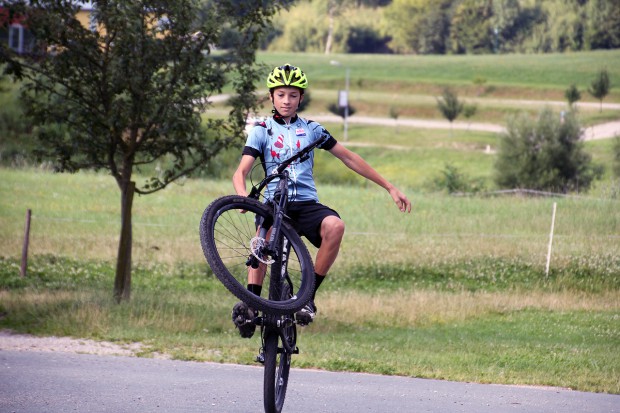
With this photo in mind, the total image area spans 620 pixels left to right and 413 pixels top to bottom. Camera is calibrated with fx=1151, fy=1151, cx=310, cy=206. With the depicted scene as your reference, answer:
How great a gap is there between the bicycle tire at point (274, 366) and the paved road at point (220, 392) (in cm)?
51

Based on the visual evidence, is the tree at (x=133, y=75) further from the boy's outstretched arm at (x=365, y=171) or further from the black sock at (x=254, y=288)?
the black sock at (x=254, y=288)

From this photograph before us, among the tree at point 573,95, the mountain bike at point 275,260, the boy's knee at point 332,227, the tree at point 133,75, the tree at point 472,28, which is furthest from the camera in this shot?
the tree at point 472,28

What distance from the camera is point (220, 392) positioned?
9383 millimetres

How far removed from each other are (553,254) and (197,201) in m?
18.0

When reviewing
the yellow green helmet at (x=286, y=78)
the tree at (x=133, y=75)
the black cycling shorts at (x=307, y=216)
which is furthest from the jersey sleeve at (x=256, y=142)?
the tree at (x=133, y=75)

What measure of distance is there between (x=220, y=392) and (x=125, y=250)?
23.7 ft

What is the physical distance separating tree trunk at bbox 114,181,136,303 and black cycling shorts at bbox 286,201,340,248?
26.8 ft

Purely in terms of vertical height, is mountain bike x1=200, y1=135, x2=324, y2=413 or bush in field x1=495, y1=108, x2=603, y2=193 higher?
bush in field x1=495, y1=108, x2=603, y2=193

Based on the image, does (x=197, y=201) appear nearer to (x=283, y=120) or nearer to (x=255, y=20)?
(x=255, y=20)

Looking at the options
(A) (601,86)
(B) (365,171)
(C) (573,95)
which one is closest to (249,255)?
(B) (365,171)

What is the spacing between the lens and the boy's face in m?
8.32

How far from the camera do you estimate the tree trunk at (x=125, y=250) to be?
53.1 ft

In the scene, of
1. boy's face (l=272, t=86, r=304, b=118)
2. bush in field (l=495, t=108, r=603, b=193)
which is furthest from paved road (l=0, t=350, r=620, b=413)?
bush in field (l=495, t=108, r=603, b=193)

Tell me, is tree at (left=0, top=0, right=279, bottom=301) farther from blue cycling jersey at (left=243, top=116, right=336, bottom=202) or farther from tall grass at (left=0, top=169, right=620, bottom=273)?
tall grass at (left=0, top=169, right=620, bottom=273)
